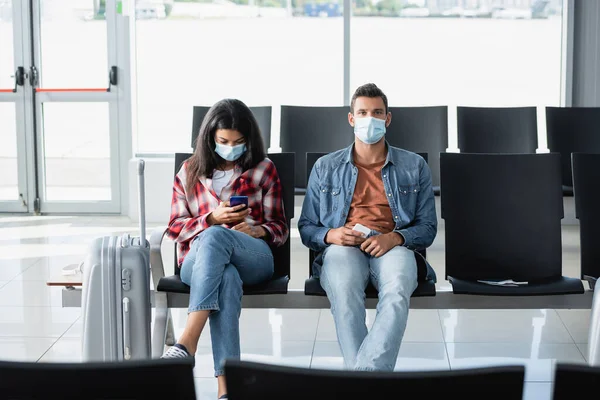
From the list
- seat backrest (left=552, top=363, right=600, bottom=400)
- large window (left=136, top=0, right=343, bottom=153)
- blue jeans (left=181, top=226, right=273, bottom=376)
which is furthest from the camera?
large window (left=136, top=0, right=343, bottom=153)

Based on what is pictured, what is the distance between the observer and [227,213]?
2.99 meters

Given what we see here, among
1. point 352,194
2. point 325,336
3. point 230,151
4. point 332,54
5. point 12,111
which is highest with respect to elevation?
point 332,54

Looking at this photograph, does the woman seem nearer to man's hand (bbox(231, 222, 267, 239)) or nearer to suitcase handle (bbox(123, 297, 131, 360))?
man's hand (bbox(231, 222, 267, 239))

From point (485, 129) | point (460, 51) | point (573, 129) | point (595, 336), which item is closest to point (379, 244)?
point (595, 336)

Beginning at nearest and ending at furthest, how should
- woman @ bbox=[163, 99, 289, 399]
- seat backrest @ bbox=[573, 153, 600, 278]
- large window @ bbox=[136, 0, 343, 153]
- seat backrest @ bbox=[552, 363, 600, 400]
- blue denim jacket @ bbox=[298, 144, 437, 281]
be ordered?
seat backrest @ bbox=[552, 363, 600, 400], woman @ bbox=[163, 99, 289, 399], blue denim jacket @ bbox=[298, 144, 437, 281], seat backrest @ bbox=[573, 153, 600, 278], large window @ bbox=[136, 0, 343, 153]

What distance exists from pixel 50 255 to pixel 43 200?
1.74 metres

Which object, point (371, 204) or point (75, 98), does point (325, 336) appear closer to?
point (371, 204)

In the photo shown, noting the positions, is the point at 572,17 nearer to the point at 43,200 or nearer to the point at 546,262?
the point at 546,262

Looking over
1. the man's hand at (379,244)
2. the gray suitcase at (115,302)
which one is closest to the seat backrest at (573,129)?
the man's hand at (379,244)

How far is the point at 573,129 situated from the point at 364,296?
9.75 ft

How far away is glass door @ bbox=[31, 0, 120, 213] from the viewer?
21.7 feet

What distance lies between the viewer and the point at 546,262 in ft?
10.6

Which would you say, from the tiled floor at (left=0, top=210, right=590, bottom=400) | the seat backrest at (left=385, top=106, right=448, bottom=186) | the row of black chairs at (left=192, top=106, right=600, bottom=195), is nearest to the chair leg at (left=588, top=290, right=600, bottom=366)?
the tiled floor at (left=0, top=210, right=590, bottom=400)

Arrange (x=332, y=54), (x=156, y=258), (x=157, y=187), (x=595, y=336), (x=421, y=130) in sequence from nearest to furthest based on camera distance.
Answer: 1. (x=595, y=336)
2. (x=156, y=258)
3. (x=421, y=130)
4. (x=157, y=187)
5. (x=332, y=54)
